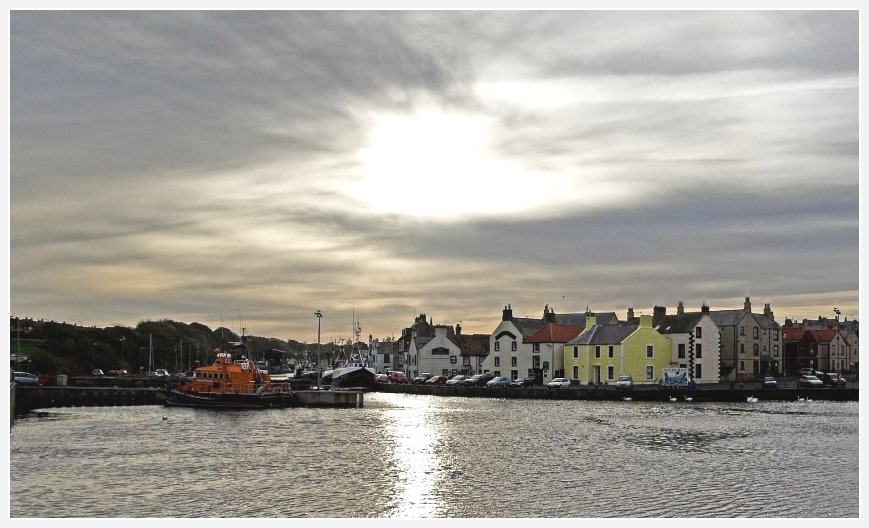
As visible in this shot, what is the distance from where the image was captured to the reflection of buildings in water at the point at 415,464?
33719mm

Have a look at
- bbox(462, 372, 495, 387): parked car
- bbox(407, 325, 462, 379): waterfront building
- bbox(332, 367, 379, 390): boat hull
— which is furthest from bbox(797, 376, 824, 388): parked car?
bbox(332, 367, 379, 390): boat hull

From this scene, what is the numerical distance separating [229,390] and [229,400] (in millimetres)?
2537

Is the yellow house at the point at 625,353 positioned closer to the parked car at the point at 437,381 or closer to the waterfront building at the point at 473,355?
the parked car at the point at 437,381

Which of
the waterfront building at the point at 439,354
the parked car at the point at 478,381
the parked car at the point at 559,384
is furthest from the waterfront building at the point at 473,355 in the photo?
the parked car at the point at 559,384

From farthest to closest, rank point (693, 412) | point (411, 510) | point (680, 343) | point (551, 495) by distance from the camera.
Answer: point (680, 343) < point (693, 412) < point (551, 495) < point (411, 510)

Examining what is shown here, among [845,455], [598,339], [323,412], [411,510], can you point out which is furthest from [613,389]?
[411,510]

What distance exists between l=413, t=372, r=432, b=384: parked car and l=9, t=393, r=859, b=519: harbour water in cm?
4925

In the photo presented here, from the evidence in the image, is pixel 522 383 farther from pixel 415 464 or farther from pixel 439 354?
pixel 415 464

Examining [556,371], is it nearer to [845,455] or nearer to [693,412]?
[693,412]

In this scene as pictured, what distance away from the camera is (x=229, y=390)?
85688 mm

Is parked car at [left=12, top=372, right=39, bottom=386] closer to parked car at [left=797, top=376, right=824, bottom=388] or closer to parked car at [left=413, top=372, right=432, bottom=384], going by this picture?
parked car at [left=413, top=372, right=432, bottom=384]

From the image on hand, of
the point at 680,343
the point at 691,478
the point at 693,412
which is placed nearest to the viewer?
the point at 691,478

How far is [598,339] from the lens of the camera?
106375mm

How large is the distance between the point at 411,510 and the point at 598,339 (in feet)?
247
